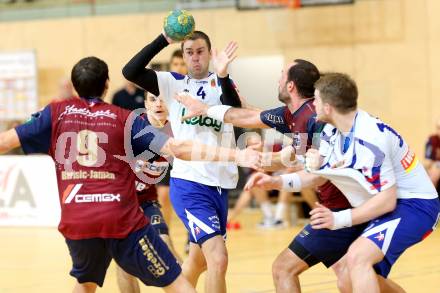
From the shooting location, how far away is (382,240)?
6352mm

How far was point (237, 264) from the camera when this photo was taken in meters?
Result: 11.4

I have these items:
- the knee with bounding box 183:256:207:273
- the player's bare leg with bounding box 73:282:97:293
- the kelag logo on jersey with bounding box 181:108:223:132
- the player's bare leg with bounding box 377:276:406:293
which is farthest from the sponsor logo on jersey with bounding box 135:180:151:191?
the player's bare leg with bounding box 377:276:406:293

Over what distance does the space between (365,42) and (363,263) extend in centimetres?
1128

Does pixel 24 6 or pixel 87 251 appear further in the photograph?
pixel 24 6

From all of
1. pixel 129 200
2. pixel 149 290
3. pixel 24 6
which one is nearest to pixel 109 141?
pixel 129 200

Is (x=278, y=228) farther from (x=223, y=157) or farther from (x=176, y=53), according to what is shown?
(x=223, y=157)

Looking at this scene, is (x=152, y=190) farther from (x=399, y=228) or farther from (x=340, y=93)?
(x=399, y=228)

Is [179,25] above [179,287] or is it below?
above

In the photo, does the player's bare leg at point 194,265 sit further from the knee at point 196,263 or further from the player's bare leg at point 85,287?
the player's bare leg at point 85,287

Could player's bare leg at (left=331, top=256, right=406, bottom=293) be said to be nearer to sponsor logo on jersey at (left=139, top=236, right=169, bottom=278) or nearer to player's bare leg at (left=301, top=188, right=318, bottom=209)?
sponsor logo on jersey at (left=139, top=236, right=169, bottom=278)

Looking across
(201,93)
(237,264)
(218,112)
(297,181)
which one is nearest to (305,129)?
(297,181)

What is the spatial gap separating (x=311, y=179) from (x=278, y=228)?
28.1 ft

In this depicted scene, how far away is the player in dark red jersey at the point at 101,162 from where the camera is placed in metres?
6.16

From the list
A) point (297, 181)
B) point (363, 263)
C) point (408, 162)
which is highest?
point (408, 162)
